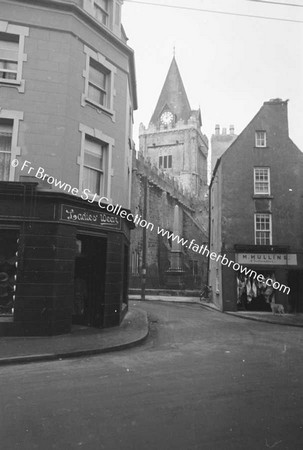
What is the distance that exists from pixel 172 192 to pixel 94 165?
38.2 meters

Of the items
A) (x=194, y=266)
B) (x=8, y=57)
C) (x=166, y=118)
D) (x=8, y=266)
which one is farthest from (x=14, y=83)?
(x=166, y=118)

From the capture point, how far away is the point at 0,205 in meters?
10.4

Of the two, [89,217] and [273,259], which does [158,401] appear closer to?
[89,217]

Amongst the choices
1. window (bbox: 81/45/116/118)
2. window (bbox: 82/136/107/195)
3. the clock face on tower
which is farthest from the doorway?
the clock face on tower

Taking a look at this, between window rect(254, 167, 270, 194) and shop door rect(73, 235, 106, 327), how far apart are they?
11.9 m

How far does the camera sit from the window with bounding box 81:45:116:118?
40.1 ft

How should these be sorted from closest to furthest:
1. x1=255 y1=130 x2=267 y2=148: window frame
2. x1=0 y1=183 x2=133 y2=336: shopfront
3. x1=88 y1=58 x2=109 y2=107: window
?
x1=0 y1=183 x2=133 y2=336: shopfront, x1=88 y1=58 x2=109 y2=107: window, x1=255 y1=130 x2=267 y2=148: window frame

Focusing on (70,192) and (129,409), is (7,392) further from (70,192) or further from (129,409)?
(70,192)

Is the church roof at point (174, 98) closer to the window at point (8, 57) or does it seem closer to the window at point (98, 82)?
the window at point (98, 82)

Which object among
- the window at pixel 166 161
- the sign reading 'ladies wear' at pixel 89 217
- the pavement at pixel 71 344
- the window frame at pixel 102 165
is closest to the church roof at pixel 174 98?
the window at pixel 166 161

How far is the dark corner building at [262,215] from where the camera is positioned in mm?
19828

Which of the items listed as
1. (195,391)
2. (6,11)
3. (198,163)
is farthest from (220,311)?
(198,163)

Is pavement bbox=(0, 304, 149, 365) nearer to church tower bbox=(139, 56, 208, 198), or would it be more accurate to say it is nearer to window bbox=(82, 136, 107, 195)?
window bbox=(82, 136, 107, 195)

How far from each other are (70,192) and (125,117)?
445 centimetres
